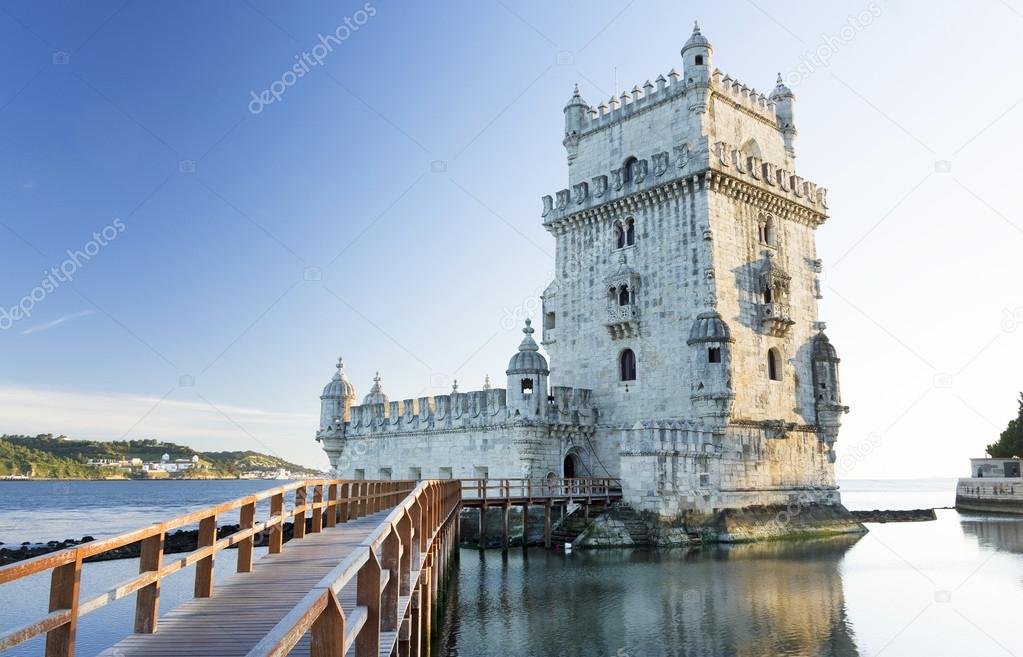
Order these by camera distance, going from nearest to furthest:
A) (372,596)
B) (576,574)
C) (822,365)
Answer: (372,596)
(576,574)
(822,365)

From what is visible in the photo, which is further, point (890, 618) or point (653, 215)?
point (653, 215)

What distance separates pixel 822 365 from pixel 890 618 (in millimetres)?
20635

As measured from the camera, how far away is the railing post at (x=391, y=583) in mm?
7824

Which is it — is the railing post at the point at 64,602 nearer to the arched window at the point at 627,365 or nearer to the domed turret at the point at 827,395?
the arched window at the point at 627,365

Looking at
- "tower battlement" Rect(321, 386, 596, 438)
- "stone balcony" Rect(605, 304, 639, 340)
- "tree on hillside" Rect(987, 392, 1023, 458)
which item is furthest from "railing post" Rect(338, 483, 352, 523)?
"tree on hillside" Rect(987, 392, 1023, 458)

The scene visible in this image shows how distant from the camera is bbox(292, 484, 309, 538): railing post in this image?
13.0 meters

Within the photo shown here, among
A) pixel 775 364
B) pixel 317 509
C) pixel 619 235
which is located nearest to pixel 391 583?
pixel 317 509

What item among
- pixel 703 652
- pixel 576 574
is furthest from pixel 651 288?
pixel 703 652

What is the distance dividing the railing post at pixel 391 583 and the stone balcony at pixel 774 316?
2887 cm

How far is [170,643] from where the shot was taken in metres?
6.71

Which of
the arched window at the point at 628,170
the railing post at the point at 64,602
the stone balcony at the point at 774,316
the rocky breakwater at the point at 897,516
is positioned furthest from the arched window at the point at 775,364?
the railing post at the point at 64,602

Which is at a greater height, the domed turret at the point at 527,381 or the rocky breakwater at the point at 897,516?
the domed turret at the point at 527,381

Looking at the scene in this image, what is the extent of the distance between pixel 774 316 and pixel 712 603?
1805 cm

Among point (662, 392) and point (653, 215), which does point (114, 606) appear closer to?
point (662, 392)
